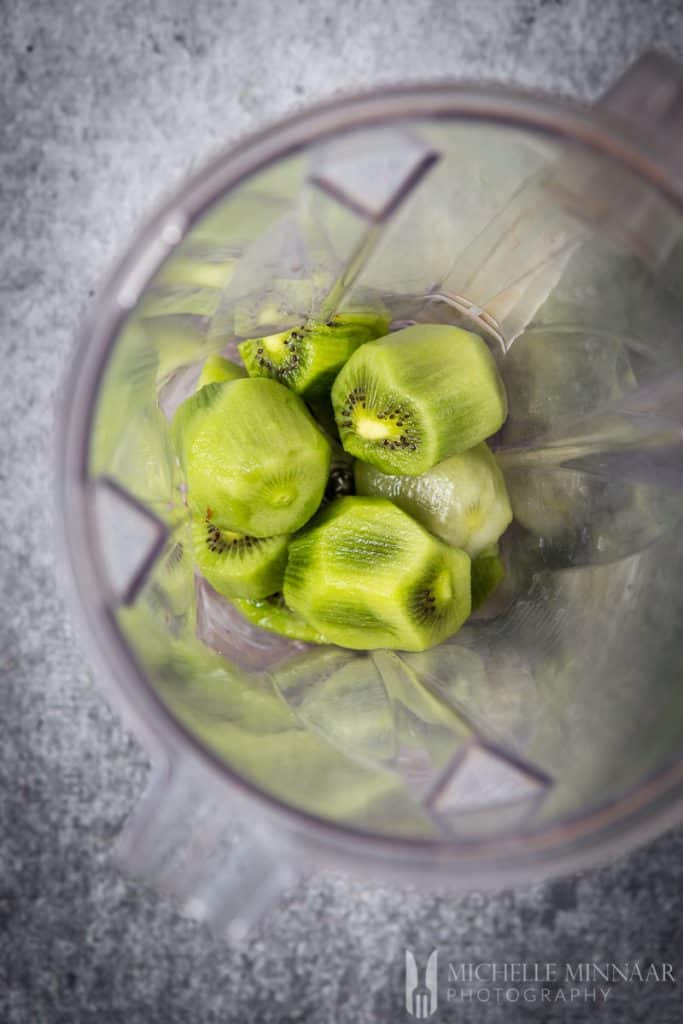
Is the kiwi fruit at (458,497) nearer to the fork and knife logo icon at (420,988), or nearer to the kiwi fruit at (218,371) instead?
the kiwi fruit at (218,371)

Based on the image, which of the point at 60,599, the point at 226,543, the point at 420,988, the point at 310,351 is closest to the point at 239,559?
the point at 226,543

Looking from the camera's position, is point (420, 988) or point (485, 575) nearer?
point (485, 575)

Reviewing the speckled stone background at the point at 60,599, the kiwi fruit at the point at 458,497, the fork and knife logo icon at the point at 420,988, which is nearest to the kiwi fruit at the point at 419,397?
the kiwi fruit at the point at 458,497

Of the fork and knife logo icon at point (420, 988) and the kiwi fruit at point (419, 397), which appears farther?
the fork and knife logo icon at point (420, 988)

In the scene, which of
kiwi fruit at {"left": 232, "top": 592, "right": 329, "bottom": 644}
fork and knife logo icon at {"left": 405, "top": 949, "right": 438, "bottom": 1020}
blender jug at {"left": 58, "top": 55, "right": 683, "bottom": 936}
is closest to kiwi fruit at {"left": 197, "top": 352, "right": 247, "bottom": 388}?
blender jug at {"left": 58, "top": 55, "right": 683, "bottom": 936}

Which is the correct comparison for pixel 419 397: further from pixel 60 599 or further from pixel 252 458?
pixel 60 599

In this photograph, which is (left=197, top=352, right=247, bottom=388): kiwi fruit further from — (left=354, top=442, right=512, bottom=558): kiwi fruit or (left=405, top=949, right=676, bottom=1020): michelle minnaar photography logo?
(left=405, top=949, right=676, bottom=1020): michelle minnaar photography logo
